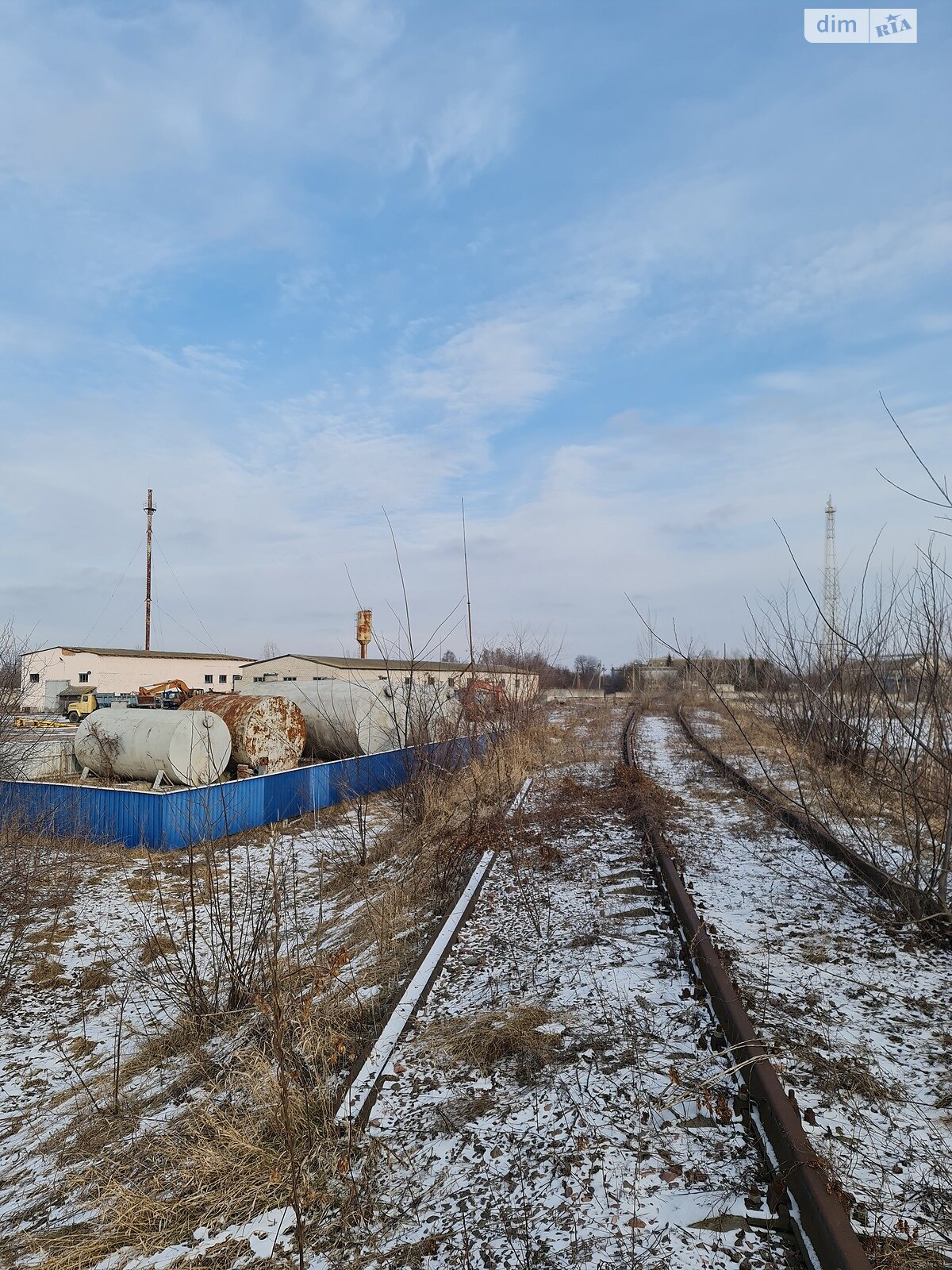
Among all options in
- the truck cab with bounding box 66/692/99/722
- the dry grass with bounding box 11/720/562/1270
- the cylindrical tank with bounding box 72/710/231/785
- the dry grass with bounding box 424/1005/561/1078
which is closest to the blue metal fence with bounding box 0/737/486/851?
the cylindrical tank with bounding box 72/710/231/785

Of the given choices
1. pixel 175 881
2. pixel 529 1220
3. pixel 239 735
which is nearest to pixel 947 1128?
pixel 529 1220

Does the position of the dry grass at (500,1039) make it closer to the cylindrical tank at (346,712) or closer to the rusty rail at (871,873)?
the rusty rail at (871,873)

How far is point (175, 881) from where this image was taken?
30.1 feet

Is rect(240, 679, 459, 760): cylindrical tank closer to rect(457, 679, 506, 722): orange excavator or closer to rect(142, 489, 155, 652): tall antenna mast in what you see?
A: rect(457, 679, 506, 722): orange excavator

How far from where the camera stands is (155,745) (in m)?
12.9

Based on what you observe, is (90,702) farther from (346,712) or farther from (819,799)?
(819,799)

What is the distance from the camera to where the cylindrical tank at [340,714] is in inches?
629

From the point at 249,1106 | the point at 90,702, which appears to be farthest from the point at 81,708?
the point at 249,1106

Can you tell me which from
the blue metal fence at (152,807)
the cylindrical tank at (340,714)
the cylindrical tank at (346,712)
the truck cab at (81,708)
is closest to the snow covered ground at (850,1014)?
the blue metal fence at (152,807)

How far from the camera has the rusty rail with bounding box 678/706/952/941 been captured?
5.50 meters

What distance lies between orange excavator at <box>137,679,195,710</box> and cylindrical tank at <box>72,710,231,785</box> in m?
8.47

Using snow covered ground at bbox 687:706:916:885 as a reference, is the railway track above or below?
below

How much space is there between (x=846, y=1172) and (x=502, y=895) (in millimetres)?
4151

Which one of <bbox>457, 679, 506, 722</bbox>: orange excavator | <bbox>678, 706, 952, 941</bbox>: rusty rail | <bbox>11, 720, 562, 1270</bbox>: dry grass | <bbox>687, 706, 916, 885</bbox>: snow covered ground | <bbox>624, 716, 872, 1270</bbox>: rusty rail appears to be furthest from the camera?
<bbox>457, 679, 506, 722</bbox>: orange excavator
